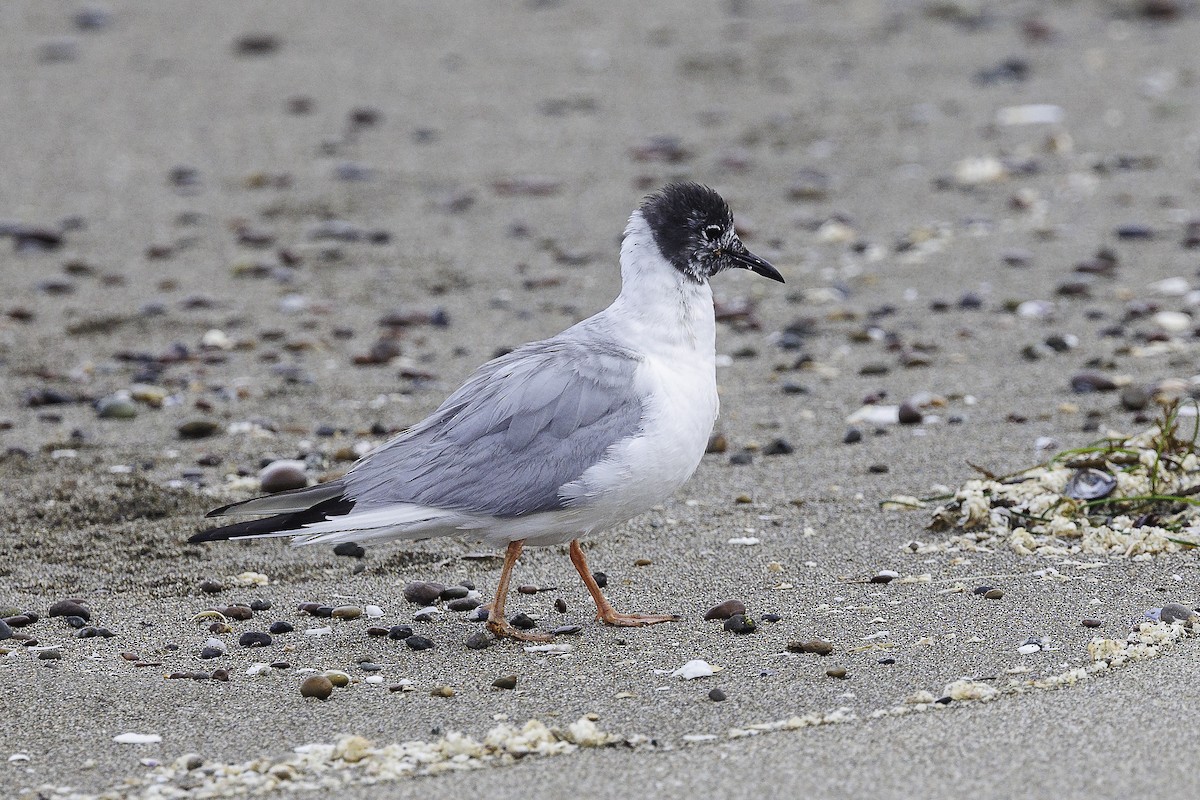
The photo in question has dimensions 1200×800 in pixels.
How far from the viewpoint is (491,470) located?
4652 mm

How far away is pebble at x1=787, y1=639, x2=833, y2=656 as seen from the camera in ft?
14.3

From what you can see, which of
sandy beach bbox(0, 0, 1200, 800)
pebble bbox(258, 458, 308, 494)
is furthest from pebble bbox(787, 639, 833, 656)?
pebble bbox(258, 458, 308, 494)

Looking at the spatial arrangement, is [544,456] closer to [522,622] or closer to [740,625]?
[522,622]

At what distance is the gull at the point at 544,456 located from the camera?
4594mm

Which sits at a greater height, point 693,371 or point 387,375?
point 693,371

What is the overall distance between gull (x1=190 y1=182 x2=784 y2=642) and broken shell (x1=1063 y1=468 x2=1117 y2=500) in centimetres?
131

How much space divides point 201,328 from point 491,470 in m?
4.26

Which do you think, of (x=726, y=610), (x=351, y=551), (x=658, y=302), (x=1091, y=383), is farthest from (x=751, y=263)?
(x=1091, y=383)

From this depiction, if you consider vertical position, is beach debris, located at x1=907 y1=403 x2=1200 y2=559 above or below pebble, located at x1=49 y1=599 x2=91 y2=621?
above

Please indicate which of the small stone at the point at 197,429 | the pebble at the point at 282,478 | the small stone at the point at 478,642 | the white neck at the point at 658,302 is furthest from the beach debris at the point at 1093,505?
the small stone at the point at 197,429

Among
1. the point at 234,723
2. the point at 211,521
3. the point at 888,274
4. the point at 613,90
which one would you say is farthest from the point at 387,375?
the point at 613,90

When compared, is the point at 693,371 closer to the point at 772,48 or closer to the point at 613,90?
the point at 613,90

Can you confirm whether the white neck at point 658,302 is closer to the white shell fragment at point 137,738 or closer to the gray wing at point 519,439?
the gray wing at point 519,439

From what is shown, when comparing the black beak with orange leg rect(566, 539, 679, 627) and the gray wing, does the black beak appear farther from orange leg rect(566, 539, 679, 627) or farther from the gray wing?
orange leg rect(566, 539, 679, 627)
